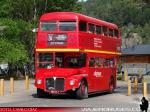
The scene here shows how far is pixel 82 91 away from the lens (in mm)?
24875

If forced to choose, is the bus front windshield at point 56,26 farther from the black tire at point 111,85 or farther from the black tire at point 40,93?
the black tire at point 111,85

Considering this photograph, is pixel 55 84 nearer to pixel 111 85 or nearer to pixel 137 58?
pixel 111 85

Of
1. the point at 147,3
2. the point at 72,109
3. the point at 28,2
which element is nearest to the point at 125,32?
the point at 28,2

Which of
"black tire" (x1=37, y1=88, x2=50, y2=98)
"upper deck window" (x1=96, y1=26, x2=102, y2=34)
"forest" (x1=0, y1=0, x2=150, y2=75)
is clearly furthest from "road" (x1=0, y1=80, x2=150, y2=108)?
"forest" (x1=0, y1=0, x2=150, y2=75)

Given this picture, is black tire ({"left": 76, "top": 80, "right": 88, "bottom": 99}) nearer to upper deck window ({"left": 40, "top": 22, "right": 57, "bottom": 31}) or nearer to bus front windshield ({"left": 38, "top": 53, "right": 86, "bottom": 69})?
bus front windshield ({"left": 38, "top": 53, "right": 86, "bottom": 69})

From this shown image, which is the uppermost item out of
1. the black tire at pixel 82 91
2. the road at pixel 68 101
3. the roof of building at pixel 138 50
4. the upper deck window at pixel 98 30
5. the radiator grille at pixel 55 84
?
the upper deck window at pixel 98 30

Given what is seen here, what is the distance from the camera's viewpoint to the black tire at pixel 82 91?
24.6 meters

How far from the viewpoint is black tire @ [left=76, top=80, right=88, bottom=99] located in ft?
80.7

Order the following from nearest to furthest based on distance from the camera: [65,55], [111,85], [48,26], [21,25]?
[48,26] < [65,55] < [111,85] < [21,25]

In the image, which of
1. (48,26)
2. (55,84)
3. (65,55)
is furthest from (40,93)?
(48,26)

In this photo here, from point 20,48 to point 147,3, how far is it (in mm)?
21062

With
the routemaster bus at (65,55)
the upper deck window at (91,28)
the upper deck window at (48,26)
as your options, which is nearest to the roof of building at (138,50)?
the upper deck window at (91,28)

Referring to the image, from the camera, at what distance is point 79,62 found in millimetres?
25266

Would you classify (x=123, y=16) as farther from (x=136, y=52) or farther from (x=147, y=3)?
(x=147, y=3)
